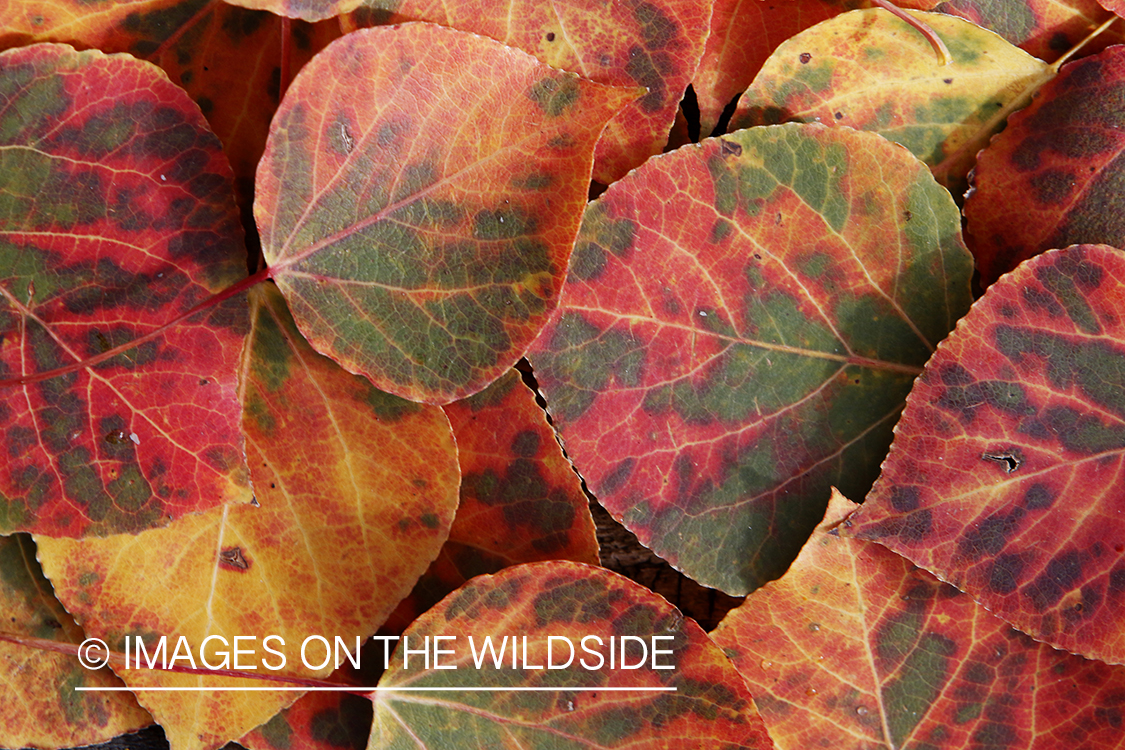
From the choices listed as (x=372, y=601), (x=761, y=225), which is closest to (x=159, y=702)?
(x=372, y=601)

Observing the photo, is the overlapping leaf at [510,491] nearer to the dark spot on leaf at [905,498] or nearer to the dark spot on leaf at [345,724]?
the dark spot on leaf at [345,724]

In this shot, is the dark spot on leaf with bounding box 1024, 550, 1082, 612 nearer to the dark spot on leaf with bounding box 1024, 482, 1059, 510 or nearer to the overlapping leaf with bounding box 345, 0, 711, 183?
the dark spot on leaf with bounding box 1024, 482, 1059, 510

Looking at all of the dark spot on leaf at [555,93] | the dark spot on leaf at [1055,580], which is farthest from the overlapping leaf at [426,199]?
the dark spot on leaf at [1055,580]

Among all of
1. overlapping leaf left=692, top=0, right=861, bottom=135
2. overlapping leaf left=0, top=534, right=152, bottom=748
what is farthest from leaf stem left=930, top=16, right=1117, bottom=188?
overlapping leaf left=0, top=534, right=152, bottom=748

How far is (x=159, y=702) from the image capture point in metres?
0.57

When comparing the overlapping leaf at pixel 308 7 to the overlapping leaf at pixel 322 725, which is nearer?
the overlapping leaf at pixel 308 7

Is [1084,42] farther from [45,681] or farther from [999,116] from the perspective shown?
[45,681]

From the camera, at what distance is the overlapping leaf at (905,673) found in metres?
0.57

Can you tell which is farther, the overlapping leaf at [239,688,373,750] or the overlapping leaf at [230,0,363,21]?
the overlapping leaf at [239,688,373,750]

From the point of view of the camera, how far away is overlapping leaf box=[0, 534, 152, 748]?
23.8 inches

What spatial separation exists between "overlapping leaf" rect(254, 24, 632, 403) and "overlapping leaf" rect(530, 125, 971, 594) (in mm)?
49

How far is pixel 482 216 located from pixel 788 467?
0.80 ft

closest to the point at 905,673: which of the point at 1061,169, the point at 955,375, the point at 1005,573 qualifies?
the point at 1005,573

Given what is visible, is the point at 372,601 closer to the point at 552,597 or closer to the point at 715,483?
the point at 552,597
